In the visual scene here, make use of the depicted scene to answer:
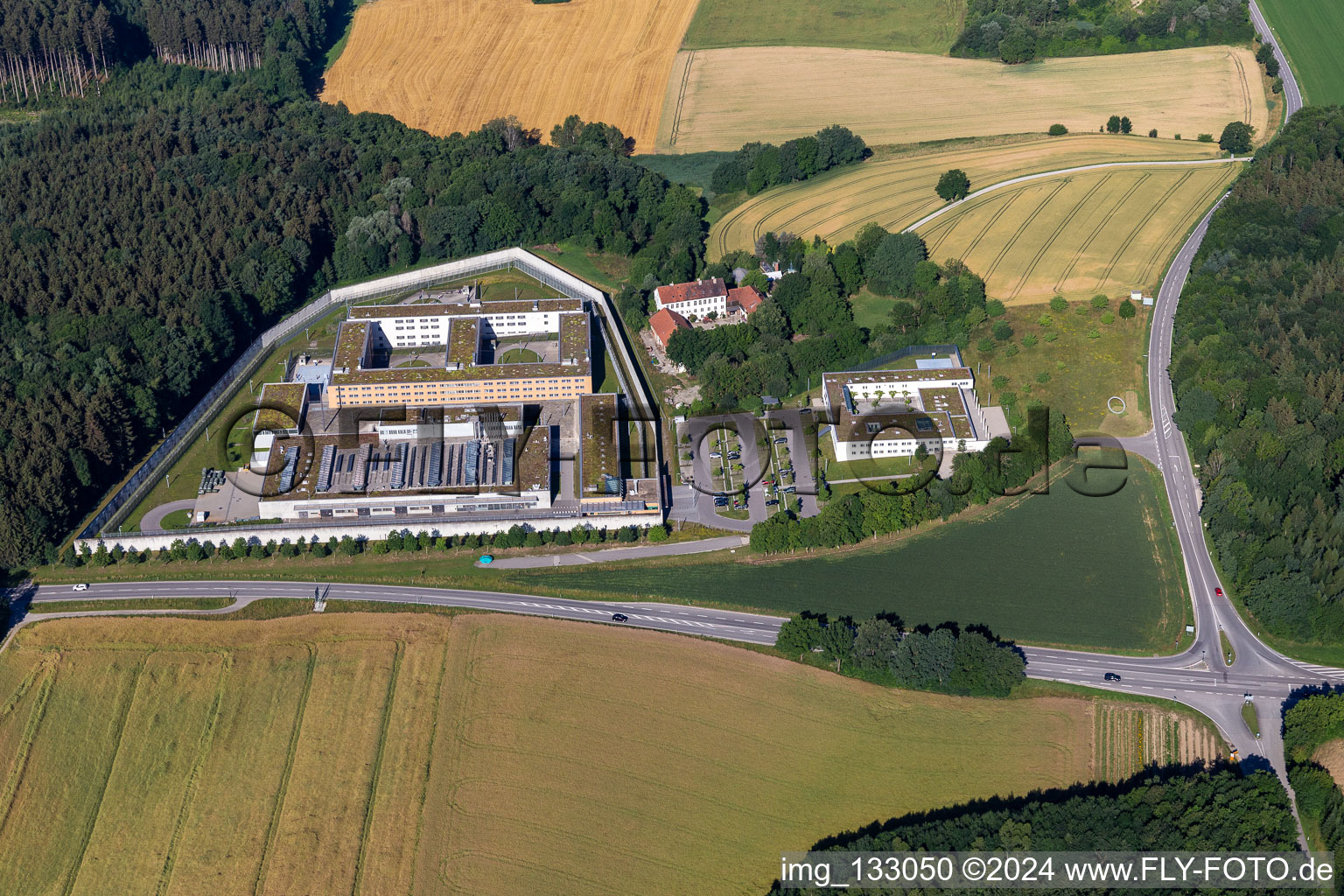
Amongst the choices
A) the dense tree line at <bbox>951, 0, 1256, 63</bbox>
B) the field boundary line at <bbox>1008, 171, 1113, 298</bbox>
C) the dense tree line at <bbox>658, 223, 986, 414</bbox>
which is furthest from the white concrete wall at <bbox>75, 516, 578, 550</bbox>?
the dense tree line at <bbox>951, 0, 1256, 63</bbox>

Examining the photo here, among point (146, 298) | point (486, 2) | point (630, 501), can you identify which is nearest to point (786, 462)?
point (630, 501)

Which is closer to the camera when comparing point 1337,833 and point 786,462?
point 1337,833

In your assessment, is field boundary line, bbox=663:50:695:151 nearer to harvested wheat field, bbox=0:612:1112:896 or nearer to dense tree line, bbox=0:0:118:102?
dense tree line, bbox=0:0:118:102

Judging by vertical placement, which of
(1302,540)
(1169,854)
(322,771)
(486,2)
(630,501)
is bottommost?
(1169,854)

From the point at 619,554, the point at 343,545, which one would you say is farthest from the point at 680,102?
the point at 343,545

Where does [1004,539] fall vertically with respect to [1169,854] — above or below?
above

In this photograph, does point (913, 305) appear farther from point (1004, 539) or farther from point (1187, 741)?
point (1187, 741)

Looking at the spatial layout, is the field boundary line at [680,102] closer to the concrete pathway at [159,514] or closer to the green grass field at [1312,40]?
the concrete pathway at [159,514]
